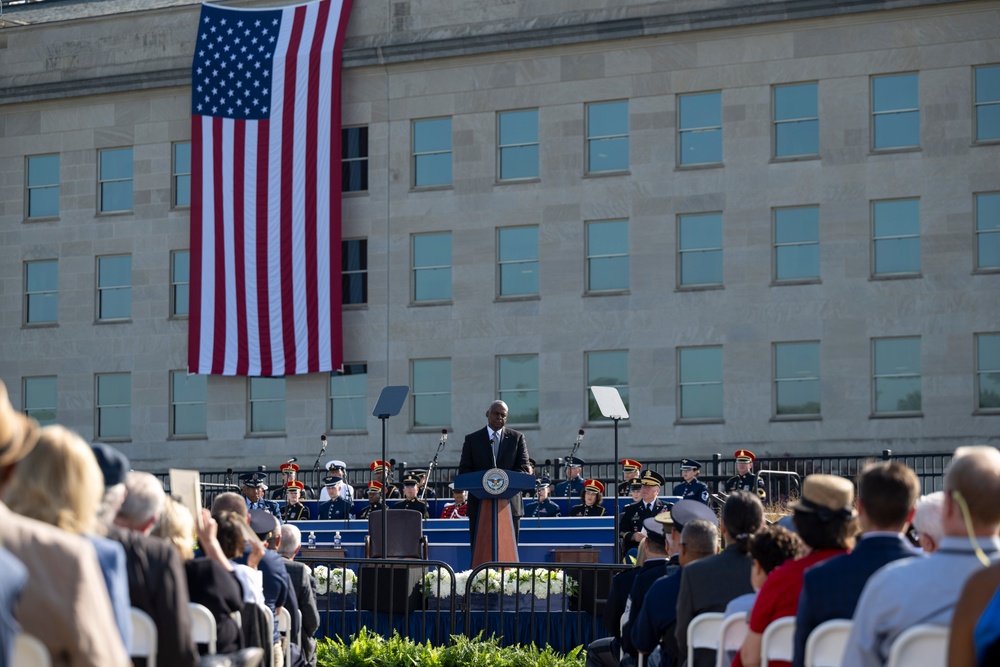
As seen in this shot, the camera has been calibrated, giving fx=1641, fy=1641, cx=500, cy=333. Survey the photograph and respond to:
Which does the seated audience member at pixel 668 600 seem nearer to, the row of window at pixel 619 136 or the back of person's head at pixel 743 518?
the back of person's head at pixel 743 518

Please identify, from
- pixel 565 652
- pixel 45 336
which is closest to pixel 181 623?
pixel 565 652

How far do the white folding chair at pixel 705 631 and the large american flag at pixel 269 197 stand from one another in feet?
106

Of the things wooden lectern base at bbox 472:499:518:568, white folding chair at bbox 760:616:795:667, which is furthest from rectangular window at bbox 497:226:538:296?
white folding chair at bbox 760:616:795:667

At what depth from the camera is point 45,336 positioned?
144 ft

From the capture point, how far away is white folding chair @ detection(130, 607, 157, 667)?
6062 mm

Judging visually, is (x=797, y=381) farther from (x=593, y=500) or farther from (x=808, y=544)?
(x=808, y=544)

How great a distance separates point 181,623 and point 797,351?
104 ft

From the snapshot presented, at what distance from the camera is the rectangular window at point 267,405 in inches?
1626

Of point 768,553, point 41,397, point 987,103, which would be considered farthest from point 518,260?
point 768,553

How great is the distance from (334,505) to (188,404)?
43.6ft

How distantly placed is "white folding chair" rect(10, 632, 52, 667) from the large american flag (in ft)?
117

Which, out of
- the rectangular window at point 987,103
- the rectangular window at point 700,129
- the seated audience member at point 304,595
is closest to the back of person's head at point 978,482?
the seated audience member at point 304,595

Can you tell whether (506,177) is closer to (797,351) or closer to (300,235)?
(300,235)

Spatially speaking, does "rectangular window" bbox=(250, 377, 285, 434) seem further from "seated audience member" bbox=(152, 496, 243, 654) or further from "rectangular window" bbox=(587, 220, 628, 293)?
"seated audience member" bbox=(152, 496, 243, 654)
